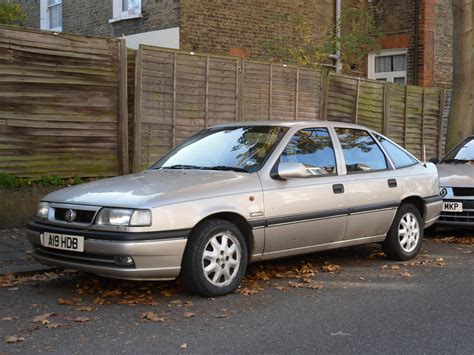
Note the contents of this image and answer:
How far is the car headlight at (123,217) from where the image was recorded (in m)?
5.49

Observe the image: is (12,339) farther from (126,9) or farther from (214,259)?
(126,9)

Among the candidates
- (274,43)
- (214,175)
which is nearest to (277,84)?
(274,43)

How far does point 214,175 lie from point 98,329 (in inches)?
73.5

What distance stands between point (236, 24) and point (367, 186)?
9.06m

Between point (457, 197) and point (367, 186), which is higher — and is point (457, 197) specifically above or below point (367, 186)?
below

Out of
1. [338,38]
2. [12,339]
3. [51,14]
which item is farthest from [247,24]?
[12,339]

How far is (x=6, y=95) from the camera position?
8883 mm

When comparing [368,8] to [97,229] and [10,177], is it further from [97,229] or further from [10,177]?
[97,229]

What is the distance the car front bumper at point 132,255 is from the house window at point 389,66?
1479cm

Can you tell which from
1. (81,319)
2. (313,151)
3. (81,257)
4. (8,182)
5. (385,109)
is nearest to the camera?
(81,319)

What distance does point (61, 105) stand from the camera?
941cm

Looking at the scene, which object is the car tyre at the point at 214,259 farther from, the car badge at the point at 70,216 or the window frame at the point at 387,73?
the window frame at the point at 387,73

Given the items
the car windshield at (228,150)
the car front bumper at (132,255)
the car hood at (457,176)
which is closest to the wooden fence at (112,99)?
the car windshield at (228,150)

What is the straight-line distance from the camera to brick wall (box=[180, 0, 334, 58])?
14477 millimetres
